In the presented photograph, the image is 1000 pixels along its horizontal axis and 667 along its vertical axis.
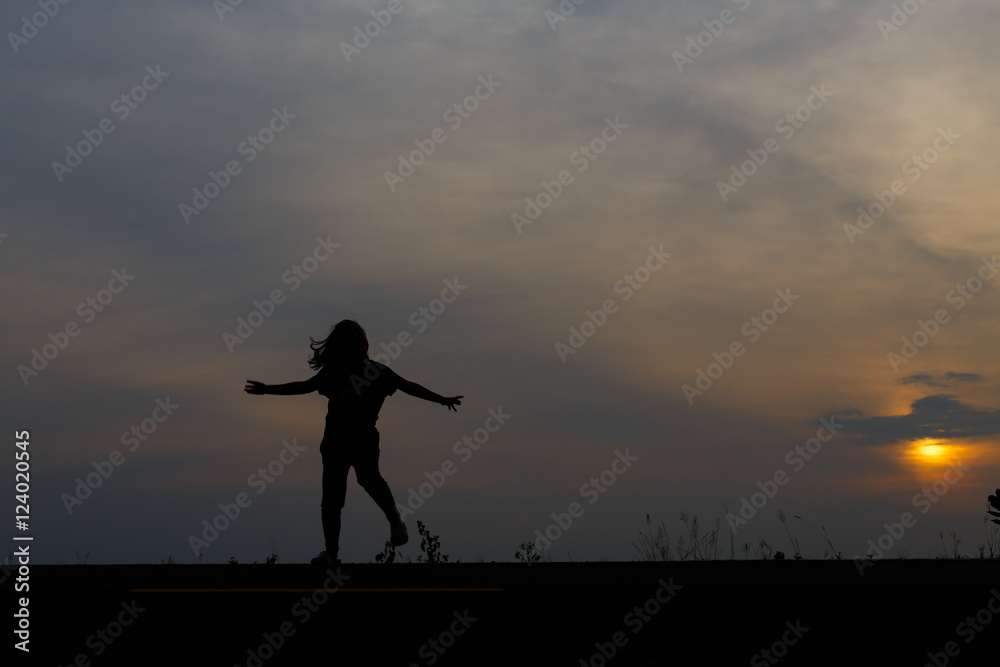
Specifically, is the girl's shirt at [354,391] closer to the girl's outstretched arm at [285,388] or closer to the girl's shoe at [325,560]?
the girl's outstretched arm at [285,388]

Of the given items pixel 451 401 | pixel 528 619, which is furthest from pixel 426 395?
pixel 528 619

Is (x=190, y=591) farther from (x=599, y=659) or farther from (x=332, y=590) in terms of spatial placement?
(x=599, y=659)

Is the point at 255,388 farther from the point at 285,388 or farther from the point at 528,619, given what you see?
the point at 528,619

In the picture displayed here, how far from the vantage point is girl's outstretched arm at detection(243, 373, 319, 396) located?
10703mm


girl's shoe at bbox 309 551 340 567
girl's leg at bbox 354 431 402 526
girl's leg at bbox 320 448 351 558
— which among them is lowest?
girl's shoe at bbox 309 551 340 567

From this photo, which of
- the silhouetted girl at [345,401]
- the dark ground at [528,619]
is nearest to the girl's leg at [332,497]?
the silhouetted girl at [345,401]

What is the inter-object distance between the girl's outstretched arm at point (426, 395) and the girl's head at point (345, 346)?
0.50 m

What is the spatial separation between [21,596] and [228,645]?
2.72 metres

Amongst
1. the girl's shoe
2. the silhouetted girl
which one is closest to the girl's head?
the silhouetted girl

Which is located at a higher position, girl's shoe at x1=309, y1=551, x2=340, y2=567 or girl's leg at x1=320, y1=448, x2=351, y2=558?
girl's leg at x1=320, y1=448, x2=351, y2=558

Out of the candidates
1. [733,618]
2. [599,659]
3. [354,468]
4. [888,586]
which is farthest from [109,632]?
[888,586]

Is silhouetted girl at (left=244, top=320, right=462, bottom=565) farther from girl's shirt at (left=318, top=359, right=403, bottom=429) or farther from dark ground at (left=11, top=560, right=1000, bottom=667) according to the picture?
dark ground at (left=11, top=560, right=1000, bottom=667)

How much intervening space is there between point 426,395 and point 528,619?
4.43m

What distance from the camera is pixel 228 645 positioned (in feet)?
20.1
